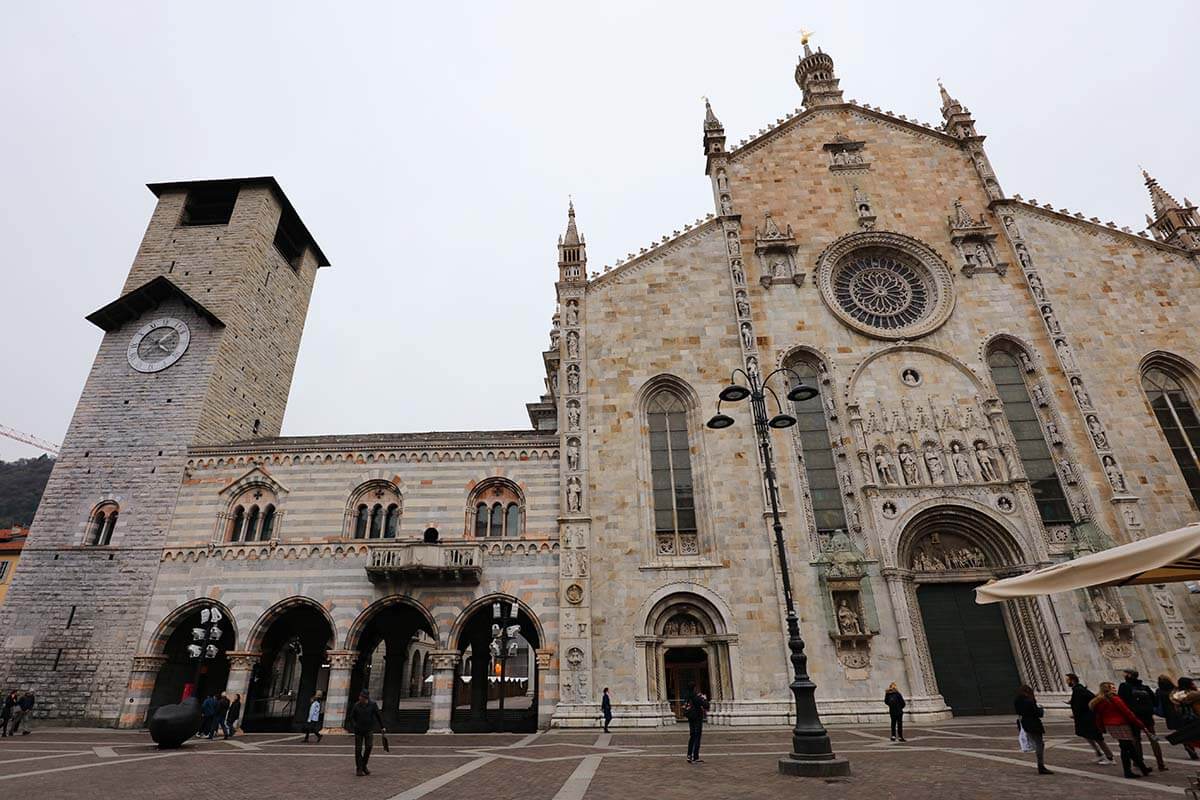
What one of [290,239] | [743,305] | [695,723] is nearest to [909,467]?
[743,305]

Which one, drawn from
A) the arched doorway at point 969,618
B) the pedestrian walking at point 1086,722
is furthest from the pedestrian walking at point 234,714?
the pedestrian walking at point 1086,722

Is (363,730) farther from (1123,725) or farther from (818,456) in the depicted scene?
(818,456)

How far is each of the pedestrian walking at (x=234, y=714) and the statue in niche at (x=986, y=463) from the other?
27.9 metres

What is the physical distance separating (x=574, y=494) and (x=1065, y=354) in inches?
805

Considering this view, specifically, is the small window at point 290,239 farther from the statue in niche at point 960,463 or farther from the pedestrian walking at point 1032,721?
the pedestrian walking at point 1032,721

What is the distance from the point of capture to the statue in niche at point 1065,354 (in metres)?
24.2

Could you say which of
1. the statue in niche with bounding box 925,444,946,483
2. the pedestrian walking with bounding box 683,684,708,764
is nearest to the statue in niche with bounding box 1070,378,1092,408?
the statue in niche with bounding box 925,444,946,483

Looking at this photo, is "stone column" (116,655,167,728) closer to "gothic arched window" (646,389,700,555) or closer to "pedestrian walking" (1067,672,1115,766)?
"gothic arched window" (646,389,700,555)

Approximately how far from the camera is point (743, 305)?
26.0m

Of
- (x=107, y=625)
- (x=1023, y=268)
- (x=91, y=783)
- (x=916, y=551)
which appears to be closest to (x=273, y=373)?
(x=107, y=625)

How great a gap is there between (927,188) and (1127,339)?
34.2 feet

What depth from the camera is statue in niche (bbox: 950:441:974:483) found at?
2266 centimetres

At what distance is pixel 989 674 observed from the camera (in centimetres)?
2091

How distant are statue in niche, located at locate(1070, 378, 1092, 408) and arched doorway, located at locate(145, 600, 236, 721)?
33106 millimetres
